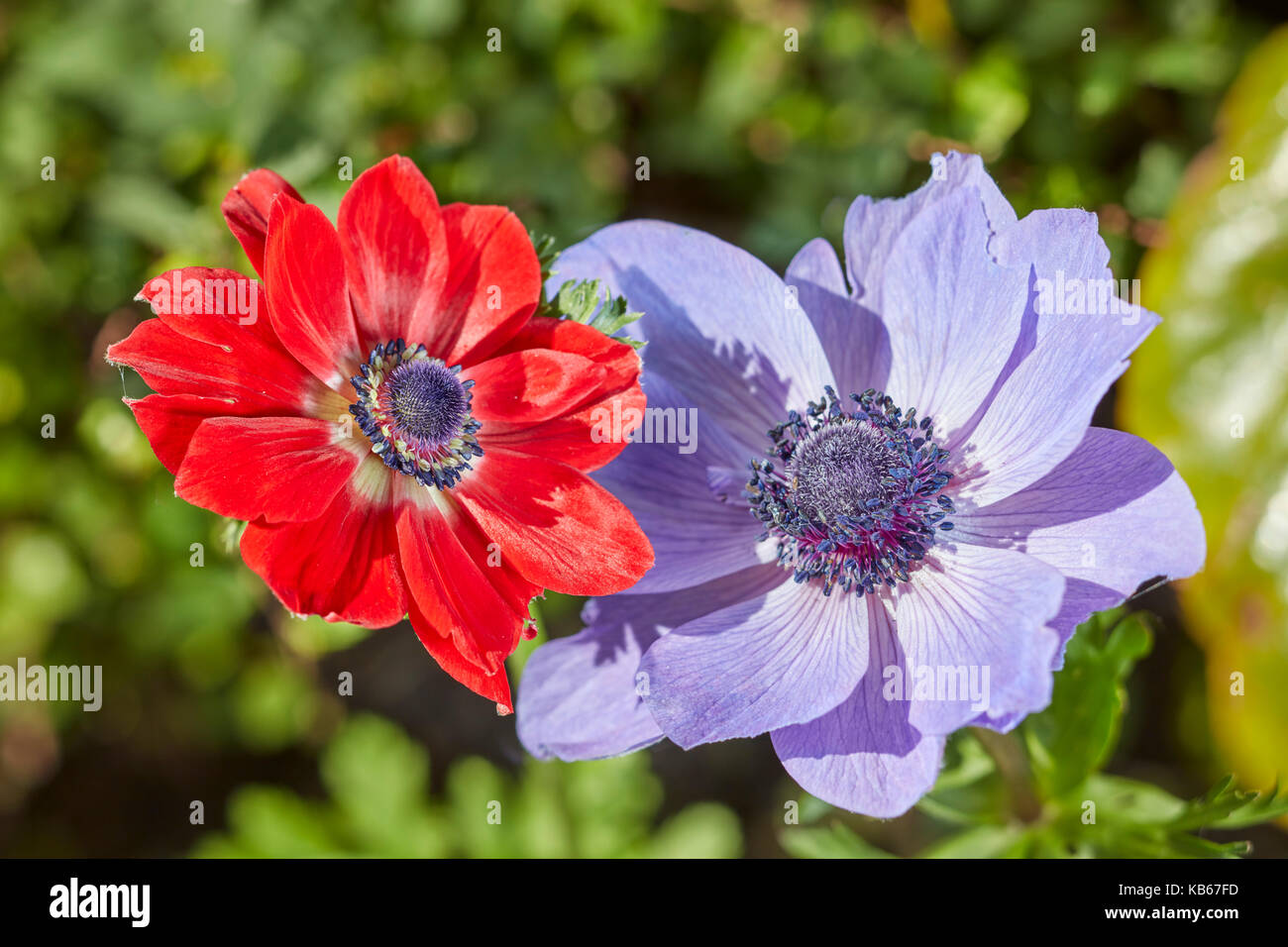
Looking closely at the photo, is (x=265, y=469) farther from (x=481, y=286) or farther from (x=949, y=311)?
(x=949, y=311)

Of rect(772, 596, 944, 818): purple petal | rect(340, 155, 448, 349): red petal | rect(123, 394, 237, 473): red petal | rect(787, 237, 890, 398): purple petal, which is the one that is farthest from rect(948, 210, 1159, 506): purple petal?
rect(123, 394, 237, 473): red petal

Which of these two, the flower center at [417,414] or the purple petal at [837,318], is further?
the purple petal at [837,318]

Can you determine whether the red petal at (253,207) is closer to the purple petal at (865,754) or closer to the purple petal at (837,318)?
the purple petal at (837,318)

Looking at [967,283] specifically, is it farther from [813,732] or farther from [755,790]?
[755,790]

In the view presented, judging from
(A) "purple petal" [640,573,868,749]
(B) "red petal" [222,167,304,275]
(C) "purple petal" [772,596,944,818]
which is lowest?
(C) "purple petal" [772,596,944,818]

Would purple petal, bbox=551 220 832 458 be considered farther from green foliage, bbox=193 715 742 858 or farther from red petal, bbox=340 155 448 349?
green foliage, bbox=193 715 742 858

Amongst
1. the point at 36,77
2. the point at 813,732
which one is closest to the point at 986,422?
the point at 813,732

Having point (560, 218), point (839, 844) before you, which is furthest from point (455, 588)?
point (560, 218)

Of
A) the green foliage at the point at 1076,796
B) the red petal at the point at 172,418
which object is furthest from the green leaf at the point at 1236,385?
the red petal at the point at 172,418
